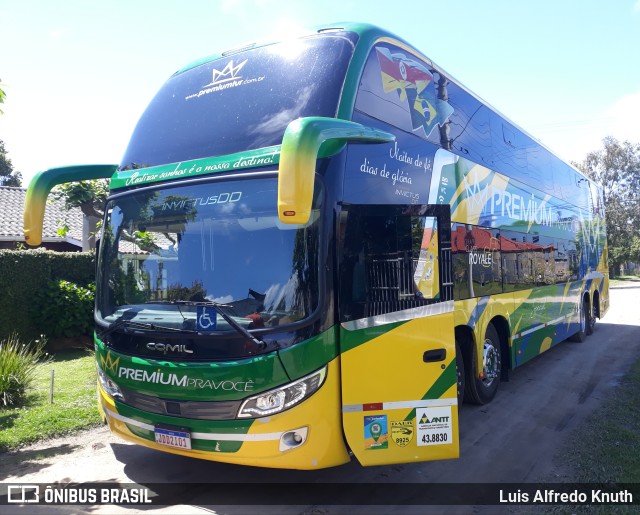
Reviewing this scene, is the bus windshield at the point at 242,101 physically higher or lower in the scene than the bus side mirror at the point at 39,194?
higher

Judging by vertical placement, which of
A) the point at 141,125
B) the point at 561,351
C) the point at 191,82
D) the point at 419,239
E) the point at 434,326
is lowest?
the point at 561,351

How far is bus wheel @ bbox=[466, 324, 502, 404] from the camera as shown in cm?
680

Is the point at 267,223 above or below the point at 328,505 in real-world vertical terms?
above

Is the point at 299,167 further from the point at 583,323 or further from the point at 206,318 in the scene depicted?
the point at 583,323

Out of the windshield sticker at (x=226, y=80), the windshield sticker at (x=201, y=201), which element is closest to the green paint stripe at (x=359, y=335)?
the windshield sticker at (x=201, y=201)

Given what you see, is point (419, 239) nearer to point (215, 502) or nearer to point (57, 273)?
point (215, 502)

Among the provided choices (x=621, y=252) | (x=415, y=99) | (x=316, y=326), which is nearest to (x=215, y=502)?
(x=316, y=326)

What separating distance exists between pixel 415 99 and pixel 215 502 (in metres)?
4.31

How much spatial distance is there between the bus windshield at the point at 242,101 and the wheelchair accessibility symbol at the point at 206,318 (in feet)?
4.57

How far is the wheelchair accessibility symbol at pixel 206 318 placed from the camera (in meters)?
4.09

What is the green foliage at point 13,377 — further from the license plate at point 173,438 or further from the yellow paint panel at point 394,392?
the yellow paint panel at point 394,392

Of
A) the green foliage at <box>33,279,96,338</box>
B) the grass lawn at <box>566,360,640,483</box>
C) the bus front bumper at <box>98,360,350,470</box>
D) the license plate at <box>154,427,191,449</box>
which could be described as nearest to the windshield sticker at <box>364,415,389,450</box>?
the bus front bumper at <box>98,360,350,470</box>

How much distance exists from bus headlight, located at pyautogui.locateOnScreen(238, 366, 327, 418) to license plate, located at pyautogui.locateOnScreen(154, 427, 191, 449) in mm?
599

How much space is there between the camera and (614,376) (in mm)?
8969
